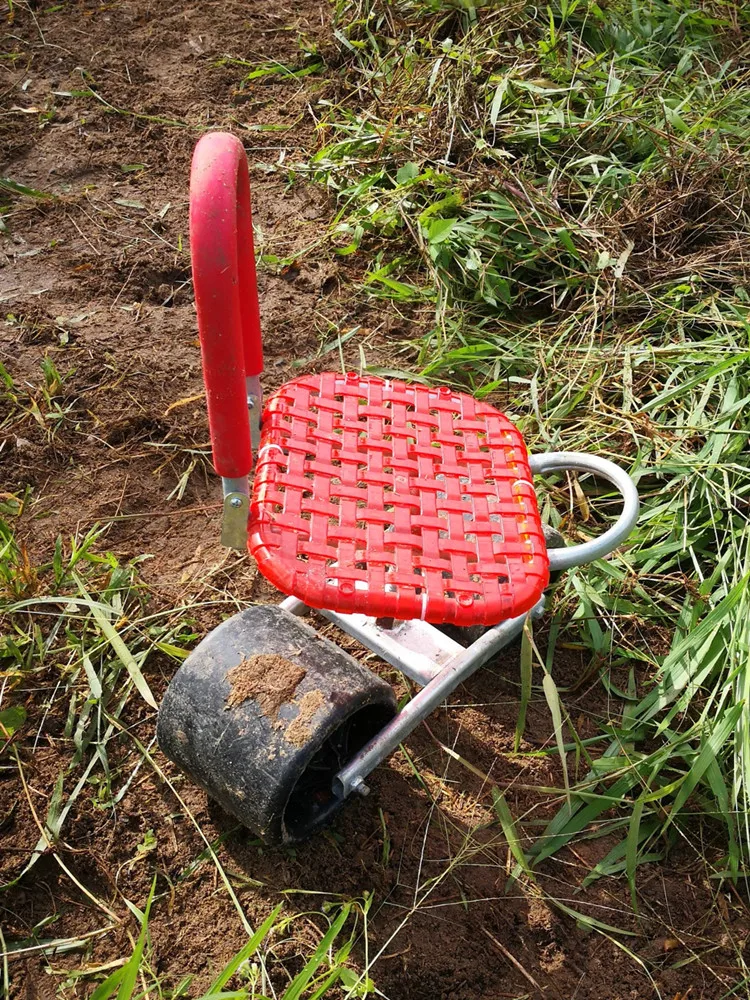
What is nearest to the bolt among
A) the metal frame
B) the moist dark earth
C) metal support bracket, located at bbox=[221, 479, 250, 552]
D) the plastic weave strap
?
the metal frame

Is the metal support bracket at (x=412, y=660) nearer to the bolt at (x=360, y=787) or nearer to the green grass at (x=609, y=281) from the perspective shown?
the bolt at (x=360, y=787)

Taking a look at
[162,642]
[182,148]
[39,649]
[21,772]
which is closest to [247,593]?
[162,642]

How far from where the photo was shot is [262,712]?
1291mm

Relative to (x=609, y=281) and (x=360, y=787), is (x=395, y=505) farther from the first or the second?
(x=609, y=281)

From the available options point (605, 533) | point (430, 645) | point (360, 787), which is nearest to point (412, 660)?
point (430, 645)

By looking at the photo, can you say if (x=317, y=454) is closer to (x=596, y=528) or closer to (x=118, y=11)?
(x=596, y=528)

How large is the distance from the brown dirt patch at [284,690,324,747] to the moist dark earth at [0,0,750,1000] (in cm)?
30

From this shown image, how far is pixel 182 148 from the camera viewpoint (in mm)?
2816

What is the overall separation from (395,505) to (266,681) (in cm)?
34

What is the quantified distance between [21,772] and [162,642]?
324 mm

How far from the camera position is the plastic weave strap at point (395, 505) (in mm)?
1286

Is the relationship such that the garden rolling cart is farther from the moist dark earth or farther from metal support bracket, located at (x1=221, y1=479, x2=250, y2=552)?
the moist dark earth

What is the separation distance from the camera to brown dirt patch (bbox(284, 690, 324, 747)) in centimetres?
126

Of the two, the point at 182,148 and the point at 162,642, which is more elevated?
the point at 182,148
